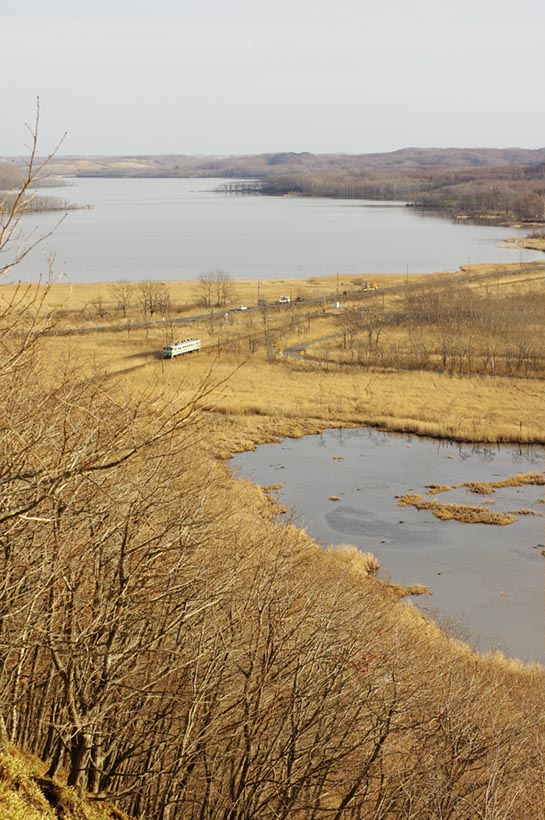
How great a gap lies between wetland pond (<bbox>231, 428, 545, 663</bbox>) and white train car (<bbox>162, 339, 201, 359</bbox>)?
12.0 meters

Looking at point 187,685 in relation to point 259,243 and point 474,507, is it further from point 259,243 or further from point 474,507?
point 259,243

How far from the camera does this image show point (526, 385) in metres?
35.4

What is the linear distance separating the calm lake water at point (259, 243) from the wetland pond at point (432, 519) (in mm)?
25288

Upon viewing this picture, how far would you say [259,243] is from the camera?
9556cm

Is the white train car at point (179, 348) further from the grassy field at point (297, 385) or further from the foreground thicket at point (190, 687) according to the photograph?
the foreground thicket at point (190, 687)

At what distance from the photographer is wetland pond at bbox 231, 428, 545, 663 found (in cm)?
1745

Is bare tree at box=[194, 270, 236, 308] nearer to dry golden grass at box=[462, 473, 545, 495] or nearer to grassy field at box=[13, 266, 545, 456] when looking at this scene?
grassy field at box=[13, 266, 545, 456]

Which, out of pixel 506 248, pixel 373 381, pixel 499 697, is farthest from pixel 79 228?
pixel 499 697

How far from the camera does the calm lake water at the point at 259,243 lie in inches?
2869

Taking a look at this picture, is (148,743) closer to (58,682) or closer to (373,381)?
(58,682)

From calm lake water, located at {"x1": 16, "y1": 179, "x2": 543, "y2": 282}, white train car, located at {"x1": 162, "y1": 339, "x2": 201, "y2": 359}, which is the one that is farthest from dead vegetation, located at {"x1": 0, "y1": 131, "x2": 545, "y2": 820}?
calm lake water, located at {"x1": 16, "y1": 179, "x2": 543, "y2": 282}

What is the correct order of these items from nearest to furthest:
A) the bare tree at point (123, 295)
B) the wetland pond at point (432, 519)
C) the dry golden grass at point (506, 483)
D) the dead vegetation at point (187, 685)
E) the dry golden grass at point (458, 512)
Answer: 1. the dead vegetation at point (187, 685)
2. the wetland pond at point (432, 519)
3. the dry golden grass at point (458, 512)
4. the dry golden grass at point (506, 483)
5. the bare tree at point (123, 295)

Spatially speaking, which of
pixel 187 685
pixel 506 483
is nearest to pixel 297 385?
pixel 506 483

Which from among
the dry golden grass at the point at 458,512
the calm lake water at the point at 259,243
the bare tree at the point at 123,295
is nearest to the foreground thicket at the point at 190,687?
the dry golden grass at the point at 458,512
